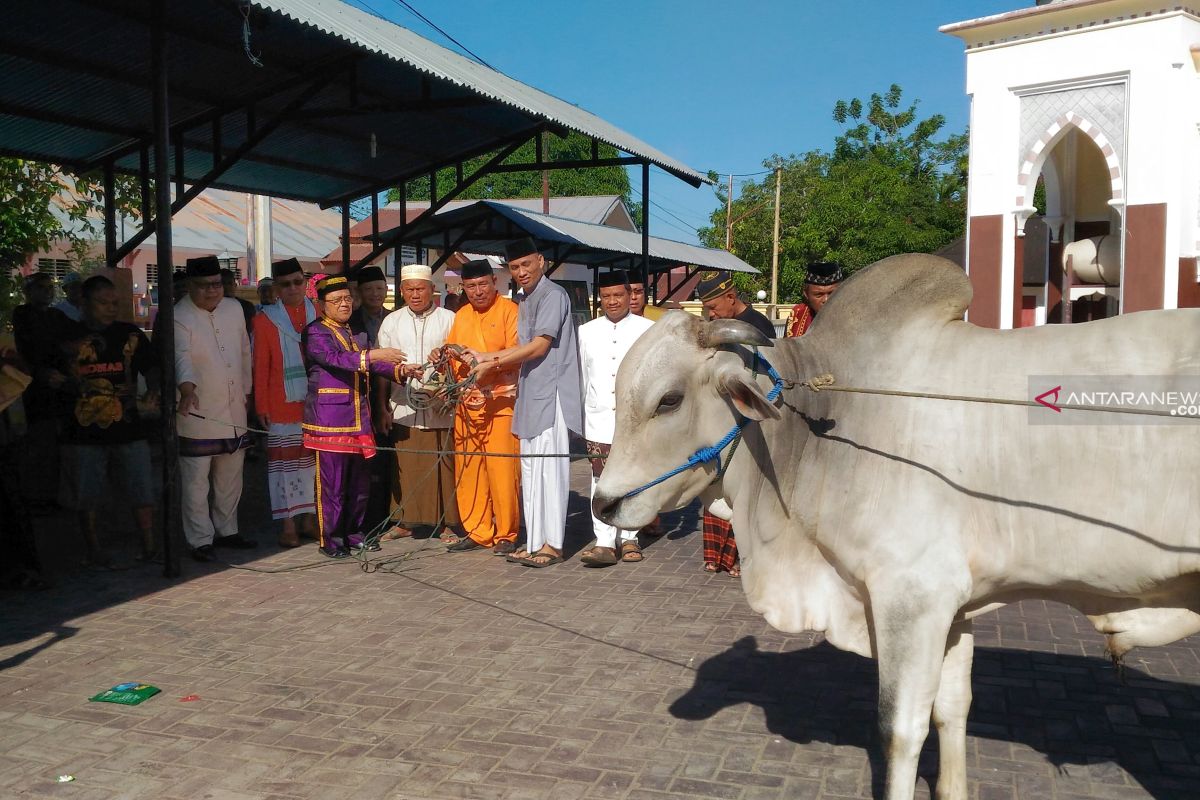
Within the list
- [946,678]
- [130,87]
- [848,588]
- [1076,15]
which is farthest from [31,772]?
[1076,15]

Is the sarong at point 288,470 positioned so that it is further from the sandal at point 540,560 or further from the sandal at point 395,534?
the sandal at point 540,560

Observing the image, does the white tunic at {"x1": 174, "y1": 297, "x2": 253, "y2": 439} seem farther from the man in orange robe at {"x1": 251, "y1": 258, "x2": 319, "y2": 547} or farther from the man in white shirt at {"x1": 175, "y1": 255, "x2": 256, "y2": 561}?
the man in orange robe at {"x1": 251, "y1": 258, "x2": 319, "y2": 547}

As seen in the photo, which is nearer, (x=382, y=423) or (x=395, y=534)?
(x=382, y=423)

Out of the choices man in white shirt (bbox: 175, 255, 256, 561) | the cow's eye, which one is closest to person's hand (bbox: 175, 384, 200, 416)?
man in white shirt (bbox: 175, 255, 256, 561)

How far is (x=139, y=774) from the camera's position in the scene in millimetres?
3721

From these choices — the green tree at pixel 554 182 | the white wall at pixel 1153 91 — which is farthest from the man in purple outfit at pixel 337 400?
the green tree at pixel 554 182

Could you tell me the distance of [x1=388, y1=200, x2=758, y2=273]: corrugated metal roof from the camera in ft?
43.5

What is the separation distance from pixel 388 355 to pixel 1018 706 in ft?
14.8

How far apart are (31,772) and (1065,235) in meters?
17.7

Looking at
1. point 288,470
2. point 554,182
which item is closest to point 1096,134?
point 288,470

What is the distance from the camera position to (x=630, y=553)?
717 cm

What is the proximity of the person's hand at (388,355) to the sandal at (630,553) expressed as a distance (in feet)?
6.90

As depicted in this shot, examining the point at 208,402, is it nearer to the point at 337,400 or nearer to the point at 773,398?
the point at 337,400

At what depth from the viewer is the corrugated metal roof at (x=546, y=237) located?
1326cm
